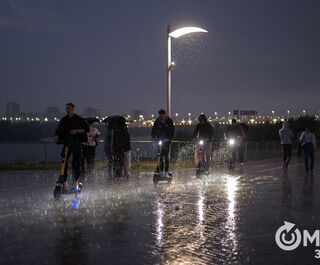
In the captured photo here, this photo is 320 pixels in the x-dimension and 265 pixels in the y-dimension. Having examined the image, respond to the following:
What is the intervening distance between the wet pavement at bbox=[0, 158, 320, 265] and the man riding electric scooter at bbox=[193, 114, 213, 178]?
3.00 meters

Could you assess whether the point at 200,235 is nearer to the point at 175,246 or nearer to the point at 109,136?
the point at 175,246

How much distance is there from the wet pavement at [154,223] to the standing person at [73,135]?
78 cm

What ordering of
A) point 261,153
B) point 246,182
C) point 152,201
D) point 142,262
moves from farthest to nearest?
point 261,153
point 246,182
point 152,201
point 142,262

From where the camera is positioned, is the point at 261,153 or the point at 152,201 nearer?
the point at 152,201

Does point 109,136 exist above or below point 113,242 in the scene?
above

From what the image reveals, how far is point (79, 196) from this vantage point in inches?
484

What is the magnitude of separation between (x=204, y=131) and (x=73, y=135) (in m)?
6.89

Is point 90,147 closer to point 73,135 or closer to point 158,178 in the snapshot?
point 158,178

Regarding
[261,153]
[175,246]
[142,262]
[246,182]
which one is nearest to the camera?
[142,262]

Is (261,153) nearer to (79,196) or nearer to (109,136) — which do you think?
A: (109,136)

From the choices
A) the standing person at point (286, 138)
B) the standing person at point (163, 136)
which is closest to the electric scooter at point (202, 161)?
the standing person at point (163, 136)

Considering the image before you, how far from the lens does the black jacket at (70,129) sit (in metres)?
12.0

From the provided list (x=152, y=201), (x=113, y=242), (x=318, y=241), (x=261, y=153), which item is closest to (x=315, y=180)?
(x=152, y=201)

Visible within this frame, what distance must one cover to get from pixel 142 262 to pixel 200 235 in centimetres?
172
